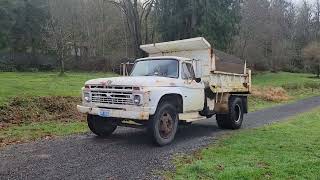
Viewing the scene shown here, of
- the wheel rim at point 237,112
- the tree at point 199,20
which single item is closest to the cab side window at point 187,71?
the wheel rim at point 237,112

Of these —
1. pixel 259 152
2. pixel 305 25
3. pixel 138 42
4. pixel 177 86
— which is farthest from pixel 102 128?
pixel 305 25

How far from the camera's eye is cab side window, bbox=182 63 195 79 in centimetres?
1126

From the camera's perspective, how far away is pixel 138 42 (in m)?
32.3

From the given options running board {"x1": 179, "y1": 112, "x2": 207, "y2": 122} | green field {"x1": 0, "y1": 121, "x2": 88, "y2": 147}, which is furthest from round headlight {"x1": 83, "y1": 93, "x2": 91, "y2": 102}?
running board {"x1": 179, "y1": 112, "x2": 207, "y2": 122}

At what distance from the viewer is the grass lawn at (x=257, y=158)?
749cm

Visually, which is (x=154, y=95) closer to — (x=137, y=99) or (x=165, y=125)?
(x=137, y=99)

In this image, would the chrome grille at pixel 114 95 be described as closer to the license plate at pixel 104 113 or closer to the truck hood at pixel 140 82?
the truck hood at pixel 140 82

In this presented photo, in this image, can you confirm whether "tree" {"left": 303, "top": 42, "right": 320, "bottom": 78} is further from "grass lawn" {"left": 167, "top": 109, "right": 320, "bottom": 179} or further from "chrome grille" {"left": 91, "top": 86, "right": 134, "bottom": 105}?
"chrome grille" {"left": 91, "top": 86, "right": 134, "bottom": 105}

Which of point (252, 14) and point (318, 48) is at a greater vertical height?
point (252, 14)

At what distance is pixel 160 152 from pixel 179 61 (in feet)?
9.54

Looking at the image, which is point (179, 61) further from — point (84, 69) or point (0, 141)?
point (84, 69)

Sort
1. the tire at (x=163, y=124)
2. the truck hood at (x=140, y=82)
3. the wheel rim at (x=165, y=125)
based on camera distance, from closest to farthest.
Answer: the truck hood at (x=140, y=82) → the tire at (x=163, y=124) → the wheel rim at (x=165, y=125)

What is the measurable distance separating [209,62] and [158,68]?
186 centimetres

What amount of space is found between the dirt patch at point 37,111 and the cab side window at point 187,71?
5.15 m
